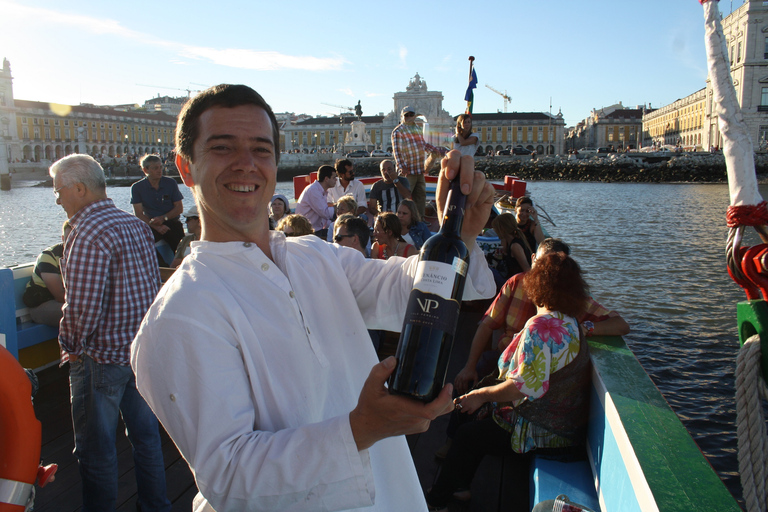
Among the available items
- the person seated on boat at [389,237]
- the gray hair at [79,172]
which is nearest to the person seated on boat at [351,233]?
the person seated on boat at [389,237]

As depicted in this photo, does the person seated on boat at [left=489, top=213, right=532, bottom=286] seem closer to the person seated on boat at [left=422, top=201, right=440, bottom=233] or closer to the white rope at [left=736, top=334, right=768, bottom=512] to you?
the person seated on boat at [left=422, top=201, right=440, bottom=233]

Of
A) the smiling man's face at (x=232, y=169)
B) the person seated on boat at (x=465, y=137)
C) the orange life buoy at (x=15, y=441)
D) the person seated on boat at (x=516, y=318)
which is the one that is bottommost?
the person seated on boat at (x=516, y=318)

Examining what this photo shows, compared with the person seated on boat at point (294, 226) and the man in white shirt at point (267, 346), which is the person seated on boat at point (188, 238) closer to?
the person seated on boat at point (294, 226)

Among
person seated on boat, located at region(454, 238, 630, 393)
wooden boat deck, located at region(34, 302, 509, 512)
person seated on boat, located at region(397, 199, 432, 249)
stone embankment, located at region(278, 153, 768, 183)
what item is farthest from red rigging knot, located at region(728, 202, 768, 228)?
stone embankment, located at region(278, 153, 768, 183)

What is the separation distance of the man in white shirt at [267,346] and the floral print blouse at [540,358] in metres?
0.82

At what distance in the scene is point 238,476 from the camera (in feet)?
2.56

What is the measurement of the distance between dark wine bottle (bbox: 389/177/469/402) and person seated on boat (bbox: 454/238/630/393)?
147 cm

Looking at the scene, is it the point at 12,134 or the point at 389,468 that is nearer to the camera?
the point at 389,468

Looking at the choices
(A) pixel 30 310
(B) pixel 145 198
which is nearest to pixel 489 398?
(A) pixel 30 310

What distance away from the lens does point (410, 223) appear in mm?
4758

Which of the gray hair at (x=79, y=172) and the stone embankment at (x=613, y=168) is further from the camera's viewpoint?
the stone embankment at (x=613, y=168)

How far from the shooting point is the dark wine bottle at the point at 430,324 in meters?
0.83

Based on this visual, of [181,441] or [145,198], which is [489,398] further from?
[145,198]

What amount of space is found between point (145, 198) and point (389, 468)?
4.89 meters
